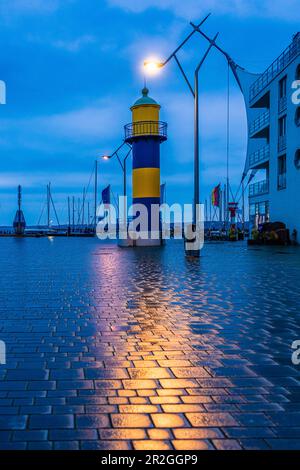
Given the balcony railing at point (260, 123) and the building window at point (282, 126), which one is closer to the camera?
the building window at point (282, 126)

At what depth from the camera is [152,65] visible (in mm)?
21141

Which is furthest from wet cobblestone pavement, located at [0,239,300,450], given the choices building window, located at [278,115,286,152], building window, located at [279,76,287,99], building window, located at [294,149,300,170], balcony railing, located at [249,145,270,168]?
balcony railing, located at [249,145,270,168]

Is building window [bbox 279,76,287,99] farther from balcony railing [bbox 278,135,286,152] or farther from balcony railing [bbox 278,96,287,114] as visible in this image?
balcony railing [bbox 278,135,286,152]

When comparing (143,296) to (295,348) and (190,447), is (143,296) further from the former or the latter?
(190,447)

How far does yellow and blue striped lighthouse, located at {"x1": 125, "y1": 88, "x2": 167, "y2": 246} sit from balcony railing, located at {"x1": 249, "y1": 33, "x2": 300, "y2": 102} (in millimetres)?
9060

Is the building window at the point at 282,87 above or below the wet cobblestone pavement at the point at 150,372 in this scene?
above

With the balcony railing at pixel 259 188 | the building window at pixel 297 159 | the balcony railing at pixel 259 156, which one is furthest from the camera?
the balcony railing at pixel 259 188

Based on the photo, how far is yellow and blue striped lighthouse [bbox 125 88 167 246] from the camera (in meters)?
36.1

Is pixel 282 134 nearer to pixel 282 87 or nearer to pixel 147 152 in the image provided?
pixel 282 87

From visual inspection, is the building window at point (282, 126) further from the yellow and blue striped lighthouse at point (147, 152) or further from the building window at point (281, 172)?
the yellow and blue striped lighthouse at point (147, 152)

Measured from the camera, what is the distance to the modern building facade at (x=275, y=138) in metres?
32.8

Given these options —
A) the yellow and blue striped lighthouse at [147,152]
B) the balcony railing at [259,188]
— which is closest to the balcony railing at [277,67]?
the balcony railing at [259,188]

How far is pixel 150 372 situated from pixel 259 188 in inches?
1580

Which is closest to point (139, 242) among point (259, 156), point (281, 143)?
point (281, 143)
